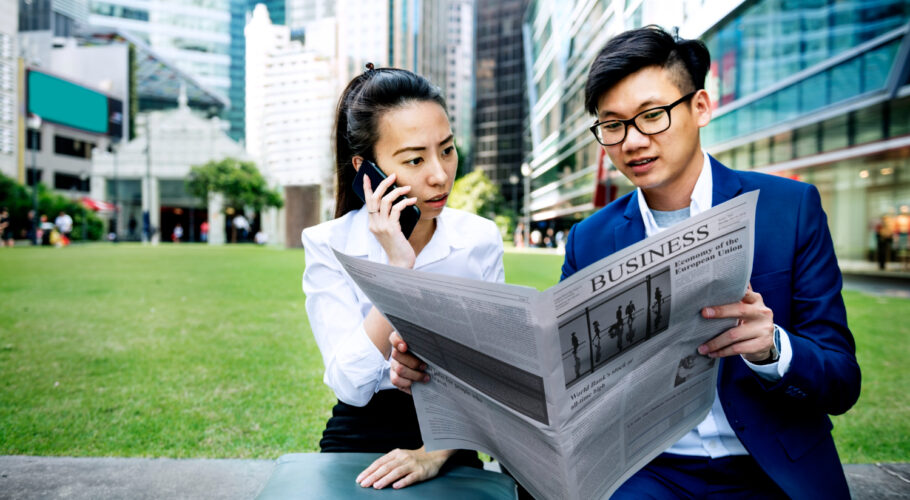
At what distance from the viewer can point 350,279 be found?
1387mm

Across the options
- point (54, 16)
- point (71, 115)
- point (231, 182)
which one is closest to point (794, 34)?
point (54, 16)

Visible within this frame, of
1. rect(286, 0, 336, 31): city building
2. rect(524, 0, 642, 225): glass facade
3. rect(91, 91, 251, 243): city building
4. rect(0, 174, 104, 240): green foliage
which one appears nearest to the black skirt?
rect(286, 0, 336, 31): city building

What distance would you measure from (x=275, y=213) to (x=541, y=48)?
25442mm

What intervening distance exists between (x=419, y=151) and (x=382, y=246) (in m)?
0.25

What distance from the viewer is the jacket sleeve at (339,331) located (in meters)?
1.20

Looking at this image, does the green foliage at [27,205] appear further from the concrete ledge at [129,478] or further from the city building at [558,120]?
the concrete ledge at [129,478]

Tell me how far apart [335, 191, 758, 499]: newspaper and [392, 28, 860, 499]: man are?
0.59ft

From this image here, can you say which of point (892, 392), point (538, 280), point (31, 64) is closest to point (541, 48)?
point (31, 64)

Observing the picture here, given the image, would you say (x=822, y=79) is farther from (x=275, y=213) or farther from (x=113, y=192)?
(x=113, y=192)

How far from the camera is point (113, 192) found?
1366 inches

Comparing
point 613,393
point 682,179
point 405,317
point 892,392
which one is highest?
point 682,179

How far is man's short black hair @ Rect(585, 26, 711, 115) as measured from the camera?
1240mm

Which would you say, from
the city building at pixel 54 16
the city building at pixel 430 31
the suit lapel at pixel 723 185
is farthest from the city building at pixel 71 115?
the suit lapel at pixel 723 185

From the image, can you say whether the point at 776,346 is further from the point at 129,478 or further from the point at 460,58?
the point at 460,58
